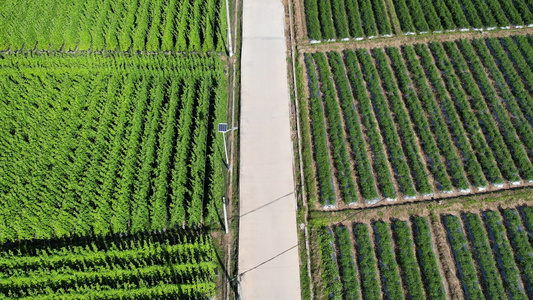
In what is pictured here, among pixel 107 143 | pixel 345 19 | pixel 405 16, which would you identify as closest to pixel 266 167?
pixel 107 143

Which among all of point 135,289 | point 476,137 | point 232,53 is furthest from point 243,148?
point 476,137

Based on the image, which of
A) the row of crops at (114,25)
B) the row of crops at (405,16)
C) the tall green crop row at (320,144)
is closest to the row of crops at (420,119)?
the tall green crop row at (320,144)

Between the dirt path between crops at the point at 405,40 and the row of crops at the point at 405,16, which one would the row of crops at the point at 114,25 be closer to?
the dirt path between crops at the point at 405,40

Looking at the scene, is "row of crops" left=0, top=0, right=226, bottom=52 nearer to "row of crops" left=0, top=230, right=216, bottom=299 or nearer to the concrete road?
the concrete road

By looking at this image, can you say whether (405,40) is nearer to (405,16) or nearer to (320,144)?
(405,16)

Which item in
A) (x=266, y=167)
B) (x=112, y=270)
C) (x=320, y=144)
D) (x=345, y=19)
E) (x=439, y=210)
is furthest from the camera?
(x=345, y=19)

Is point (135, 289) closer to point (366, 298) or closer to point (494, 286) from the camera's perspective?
point (366, 298)
